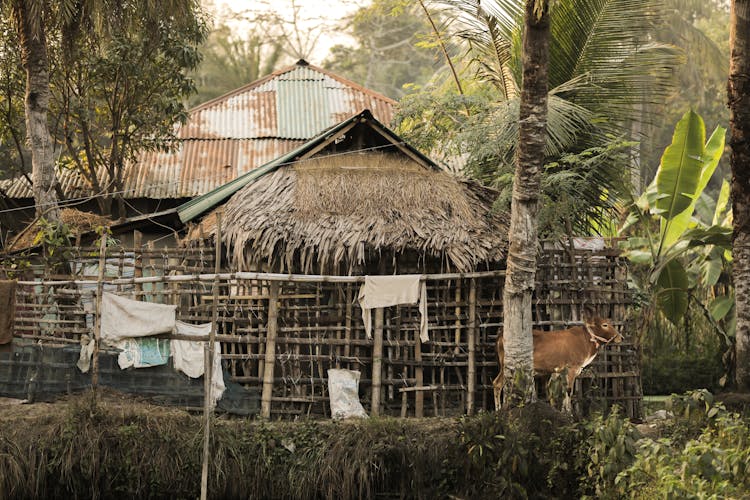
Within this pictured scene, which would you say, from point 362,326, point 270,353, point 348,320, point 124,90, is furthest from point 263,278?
point 124,90

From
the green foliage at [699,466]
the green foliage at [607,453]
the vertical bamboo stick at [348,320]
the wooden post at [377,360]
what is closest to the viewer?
the green foliage at [699,466]

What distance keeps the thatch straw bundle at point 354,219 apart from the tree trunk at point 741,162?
273 cm

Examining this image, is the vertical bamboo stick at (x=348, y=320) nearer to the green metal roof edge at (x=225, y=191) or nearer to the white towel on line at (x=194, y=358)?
the white towel on line at (x=194, y=358)

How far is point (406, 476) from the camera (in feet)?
32.2

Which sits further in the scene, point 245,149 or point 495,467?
point 245,149

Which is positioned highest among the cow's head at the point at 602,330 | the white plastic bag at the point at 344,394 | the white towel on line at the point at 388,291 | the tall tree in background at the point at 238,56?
the tall tree in background at the point at 238,56

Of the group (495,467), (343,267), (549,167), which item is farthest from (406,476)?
(549,167)

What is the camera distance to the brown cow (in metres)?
10.6

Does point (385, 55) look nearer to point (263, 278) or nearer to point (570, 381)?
point (263, 278)

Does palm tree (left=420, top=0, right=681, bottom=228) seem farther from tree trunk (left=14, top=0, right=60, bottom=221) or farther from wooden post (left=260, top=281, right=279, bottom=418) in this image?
tree trunk (left=14, top=0, right=60, bottom=221)

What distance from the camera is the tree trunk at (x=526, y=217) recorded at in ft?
32.1

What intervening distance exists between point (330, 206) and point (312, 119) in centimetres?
757

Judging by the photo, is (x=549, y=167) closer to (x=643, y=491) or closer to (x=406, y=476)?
(x=406, y=476)

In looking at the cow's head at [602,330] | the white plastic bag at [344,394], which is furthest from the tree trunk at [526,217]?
the white plastic bag at [344,394]
